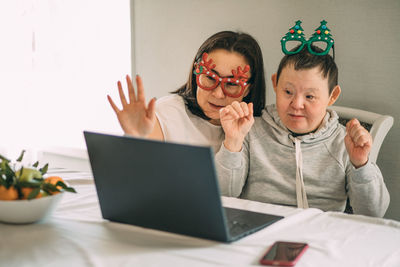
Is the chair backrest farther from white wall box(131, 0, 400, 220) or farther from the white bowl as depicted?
the white bowl

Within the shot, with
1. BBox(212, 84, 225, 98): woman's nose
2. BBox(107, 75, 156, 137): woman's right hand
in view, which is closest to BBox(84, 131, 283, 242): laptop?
BBox(107, 75, 156, 137): woman's right hand

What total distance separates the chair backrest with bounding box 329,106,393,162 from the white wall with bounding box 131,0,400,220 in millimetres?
256

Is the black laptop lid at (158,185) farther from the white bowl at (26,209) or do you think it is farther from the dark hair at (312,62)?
the dark hair at (312,62)

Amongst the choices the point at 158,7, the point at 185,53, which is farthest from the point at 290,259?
the point at 158,7

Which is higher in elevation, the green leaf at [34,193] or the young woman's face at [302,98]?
the young woman's face at [302,98]

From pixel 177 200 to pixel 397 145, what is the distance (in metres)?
1.40

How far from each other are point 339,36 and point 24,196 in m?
1.57

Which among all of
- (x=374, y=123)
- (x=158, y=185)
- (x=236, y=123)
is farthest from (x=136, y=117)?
(x=374, y=123)

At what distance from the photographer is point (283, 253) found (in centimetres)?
83

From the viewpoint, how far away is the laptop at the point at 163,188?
826 millimetres

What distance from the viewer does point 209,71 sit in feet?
5.33

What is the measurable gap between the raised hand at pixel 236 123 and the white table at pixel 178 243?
1.34ft

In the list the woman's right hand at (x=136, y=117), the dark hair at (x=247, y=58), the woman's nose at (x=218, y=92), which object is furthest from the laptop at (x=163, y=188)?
the dark hair at (x=247, y=58)

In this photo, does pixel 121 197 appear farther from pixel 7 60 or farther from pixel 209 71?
pixel 7 60
